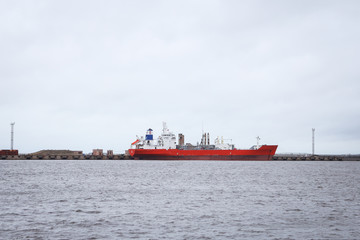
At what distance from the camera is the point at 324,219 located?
695 inches

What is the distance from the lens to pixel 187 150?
283ft

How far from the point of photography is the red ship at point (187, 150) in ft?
283

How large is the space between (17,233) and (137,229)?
4614 millimetres

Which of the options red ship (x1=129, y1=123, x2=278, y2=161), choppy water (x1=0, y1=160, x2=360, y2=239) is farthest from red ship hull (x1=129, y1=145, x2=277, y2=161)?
choppy water (x1=0, y1=160, x2=360, y2=239)

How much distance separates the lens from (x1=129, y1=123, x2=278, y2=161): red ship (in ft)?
283

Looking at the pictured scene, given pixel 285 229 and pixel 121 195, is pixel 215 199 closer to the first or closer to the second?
pixel 121 195

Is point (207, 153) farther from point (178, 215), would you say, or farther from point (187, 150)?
point (178, 215)

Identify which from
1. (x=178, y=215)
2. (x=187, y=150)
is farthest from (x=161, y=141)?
(x=178, y=215)

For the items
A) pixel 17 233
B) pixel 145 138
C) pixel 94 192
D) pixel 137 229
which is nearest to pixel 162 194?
pixel 94 192

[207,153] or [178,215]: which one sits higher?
[207,153]

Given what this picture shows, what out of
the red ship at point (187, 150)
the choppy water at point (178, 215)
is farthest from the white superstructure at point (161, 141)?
the choppy water at point (178, 215)

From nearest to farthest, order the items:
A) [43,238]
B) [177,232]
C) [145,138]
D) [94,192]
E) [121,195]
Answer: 1. [43,238]
2. [177,232]
3. [121,195]
4. [94,192]
5. [145,138]

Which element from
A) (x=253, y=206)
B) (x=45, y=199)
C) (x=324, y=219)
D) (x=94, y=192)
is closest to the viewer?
(x=324, y=219)

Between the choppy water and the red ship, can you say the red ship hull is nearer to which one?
the red ship
